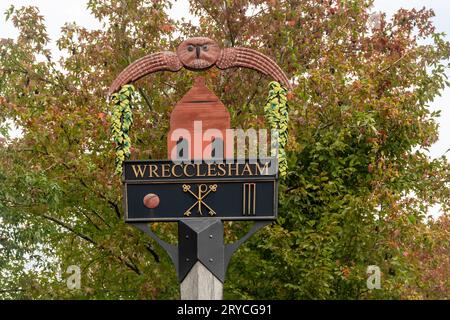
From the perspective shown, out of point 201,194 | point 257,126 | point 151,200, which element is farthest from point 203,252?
point 257,126

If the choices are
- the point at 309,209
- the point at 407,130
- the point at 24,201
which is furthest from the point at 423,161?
the point at 24,201

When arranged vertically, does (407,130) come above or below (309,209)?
above

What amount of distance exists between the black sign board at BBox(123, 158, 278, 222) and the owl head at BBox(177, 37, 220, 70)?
1002 mm

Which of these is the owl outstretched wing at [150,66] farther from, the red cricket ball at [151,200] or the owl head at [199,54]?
the red cricket ball at [151,200]

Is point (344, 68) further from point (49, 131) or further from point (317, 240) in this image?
point (49, 131)

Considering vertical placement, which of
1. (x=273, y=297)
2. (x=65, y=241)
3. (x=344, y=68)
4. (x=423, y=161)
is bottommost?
(x=273, y=297)

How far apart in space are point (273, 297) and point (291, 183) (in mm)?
1644

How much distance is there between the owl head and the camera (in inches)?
416

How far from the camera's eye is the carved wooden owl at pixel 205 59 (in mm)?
10562

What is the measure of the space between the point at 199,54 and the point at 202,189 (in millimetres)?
1365

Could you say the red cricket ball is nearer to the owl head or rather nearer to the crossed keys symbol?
the crossed keys symbol

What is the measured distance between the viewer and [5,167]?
14383 mm

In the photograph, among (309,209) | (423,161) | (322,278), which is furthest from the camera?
(423,161)

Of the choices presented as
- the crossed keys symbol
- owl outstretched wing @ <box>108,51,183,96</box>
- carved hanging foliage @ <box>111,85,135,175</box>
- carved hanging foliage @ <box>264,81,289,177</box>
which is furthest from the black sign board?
owl outstretched wing @ <box>108,51,183,96</box>
